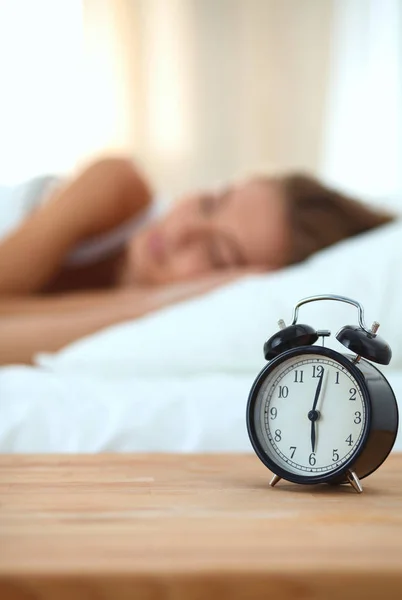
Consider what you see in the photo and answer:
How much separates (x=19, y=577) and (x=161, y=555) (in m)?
0.08

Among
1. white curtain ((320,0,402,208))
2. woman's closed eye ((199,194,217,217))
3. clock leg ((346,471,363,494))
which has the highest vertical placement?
clock leg ((346,471,363,494))

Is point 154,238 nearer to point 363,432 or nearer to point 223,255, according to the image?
point 223,255

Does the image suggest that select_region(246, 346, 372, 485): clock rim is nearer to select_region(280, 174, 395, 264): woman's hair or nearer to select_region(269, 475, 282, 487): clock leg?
select_region(269, 475, 282, 487): clock leg

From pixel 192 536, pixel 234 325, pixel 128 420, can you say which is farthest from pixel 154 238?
pixel 192 536

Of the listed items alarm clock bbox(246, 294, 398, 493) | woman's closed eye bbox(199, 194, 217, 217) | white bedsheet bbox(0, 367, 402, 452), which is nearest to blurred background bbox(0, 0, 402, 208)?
woman's closed eye bbox(199, 194, 217, 217)

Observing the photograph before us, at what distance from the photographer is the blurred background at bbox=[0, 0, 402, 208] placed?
418 centimetres

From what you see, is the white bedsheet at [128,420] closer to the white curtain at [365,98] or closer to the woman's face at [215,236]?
the woman's face at [215,236]

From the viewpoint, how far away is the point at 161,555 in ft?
1.50

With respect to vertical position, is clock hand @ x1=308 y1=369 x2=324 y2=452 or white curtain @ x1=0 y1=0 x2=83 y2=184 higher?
clock hand @ x1=308 y1=369 x2=324 y2=452

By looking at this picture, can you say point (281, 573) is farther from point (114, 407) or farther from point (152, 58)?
point (152, 58)

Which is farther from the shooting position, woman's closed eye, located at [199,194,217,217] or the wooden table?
woman's closed eye, located at [199,194,217,217]

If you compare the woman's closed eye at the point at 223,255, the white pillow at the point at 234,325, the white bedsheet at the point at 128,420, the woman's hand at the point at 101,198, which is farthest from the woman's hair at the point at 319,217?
the white bedsheet at the point at 128,420

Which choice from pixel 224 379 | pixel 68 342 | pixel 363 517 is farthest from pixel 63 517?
pixel 68 342

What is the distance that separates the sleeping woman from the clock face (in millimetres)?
867
